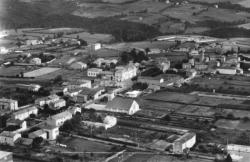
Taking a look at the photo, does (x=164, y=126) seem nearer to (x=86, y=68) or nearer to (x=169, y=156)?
(x=169, y=156)

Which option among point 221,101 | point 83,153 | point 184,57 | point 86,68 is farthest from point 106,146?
point 184,57

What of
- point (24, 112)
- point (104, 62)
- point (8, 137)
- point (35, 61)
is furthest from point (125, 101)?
point (35, 61)

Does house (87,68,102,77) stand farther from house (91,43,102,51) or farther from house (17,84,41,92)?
house (91,43,102,51)

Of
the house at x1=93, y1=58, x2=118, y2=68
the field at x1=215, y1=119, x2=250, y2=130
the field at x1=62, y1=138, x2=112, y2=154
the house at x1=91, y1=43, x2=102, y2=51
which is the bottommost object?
the field at x1=62, y1=138, x2=112, y2=154

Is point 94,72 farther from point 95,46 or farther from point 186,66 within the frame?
point 95,46

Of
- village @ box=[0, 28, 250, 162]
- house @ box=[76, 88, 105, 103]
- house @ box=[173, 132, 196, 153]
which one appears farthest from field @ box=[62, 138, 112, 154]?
house @ box=[76, 88, 105, 103]

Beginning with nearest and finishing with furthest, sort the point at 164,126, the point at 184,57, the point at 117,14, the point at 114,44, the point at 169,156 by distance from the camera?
the point at 169,156, the point at 164,126, the point at 184,57, the point at 114,44, the point at 117,14

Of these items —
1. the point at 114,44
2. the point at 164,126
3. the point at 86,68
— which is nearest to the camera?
the point at 164,126

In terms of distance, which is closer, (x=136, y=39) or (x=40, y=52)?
(x=40, y=52)
